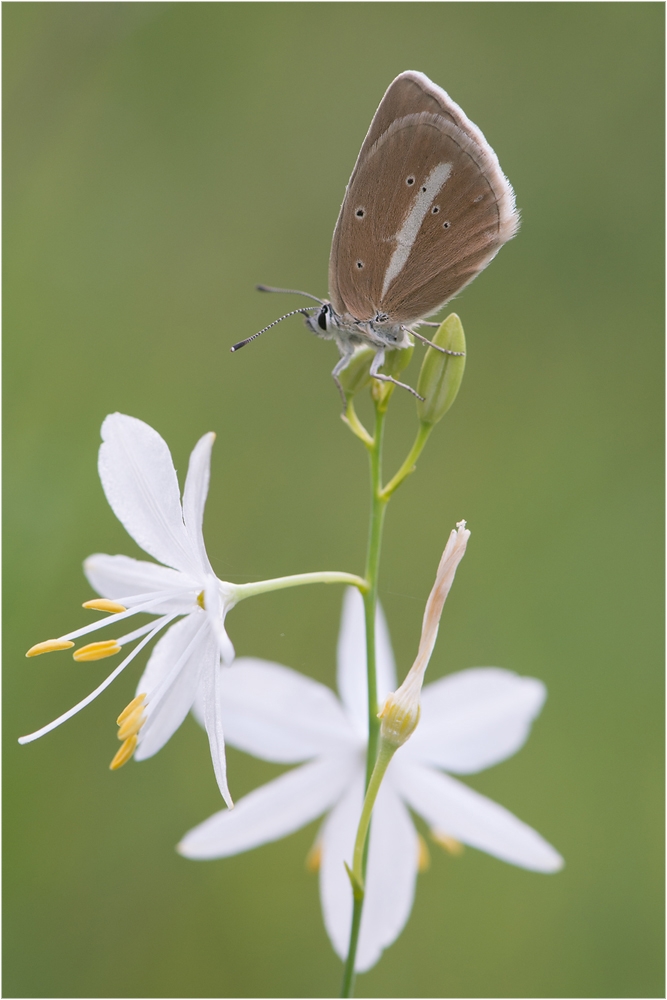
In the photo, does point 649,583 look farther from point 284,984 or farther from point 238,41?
point 238,41

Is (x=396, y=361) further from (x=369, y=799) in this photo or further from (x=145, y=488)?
(x=369, y=799)

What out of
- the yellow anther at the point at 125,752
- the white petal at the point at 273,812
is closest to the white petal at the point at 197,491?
the yellow anther at the point at 125,752

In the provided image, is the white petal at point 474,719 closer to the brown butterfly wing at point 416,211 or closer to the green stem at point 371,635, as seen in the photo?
the green stem at point 371,635

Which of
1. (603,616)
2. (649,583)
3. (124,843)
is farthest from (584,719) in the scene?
(124,843)

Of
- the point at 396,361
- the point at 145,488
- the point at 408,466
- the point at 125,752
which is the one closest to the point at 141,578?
the point at 145,488

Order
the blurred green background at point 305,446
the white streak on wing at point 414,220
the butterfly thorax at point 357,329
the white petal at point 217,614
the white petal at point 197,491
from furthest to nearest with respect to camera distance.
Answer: the blurred green background at point 305,446, the butterfly thorax at point 357,329, the white streak on wing at point 414,220, the white petal at point 197,491, the white petal at point 217,614

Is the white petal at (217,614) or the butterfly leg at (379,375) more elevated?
the butterfly leg at (379,375)

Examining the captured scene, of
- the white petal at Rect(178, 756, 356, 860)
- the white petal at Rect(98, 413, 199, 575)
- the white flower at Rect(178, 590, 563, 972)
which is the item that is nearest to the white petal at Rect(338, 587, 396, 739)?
the white flower at Rect(178, 590, 563, 972)
